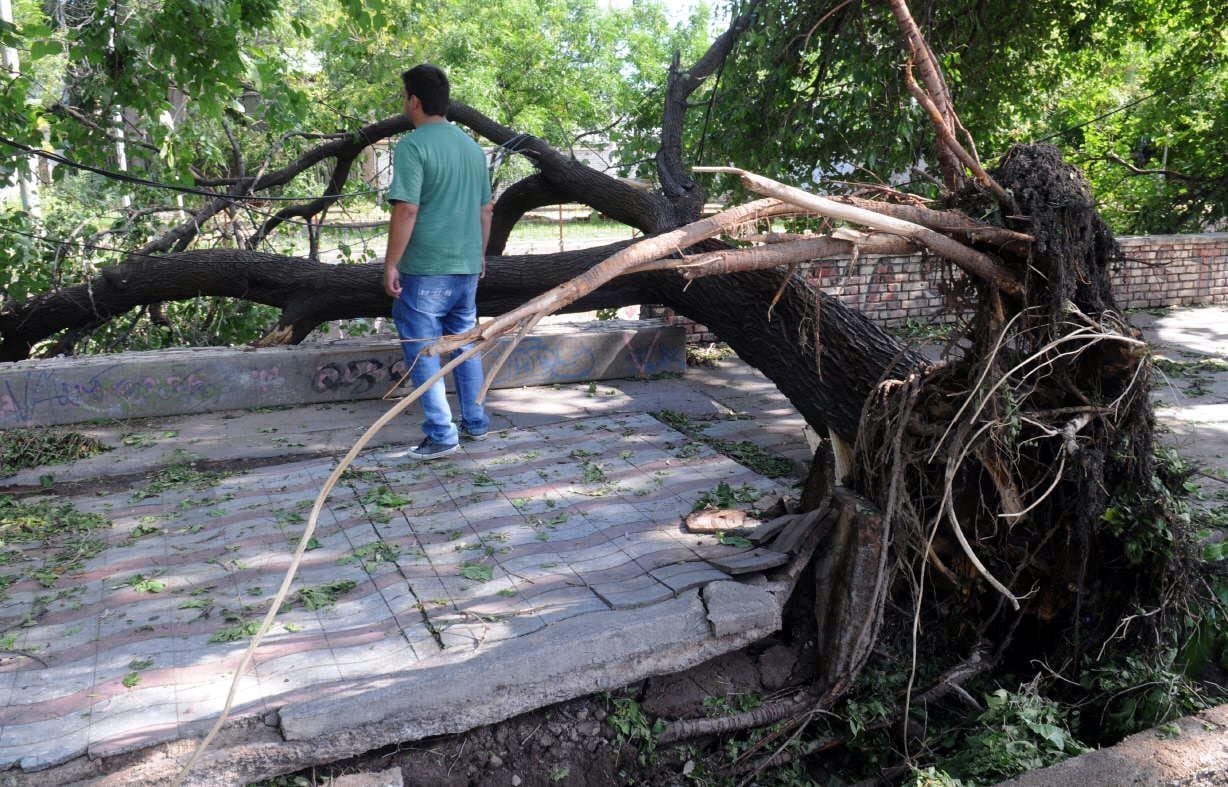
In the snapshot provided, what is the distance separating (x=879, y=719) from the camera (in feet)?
11.4

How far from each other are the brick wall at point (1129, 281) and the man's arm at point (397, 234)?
2.97m

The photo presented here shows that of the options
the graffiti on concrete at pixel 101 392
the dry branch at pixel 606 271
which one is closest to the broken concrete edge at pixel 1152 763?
the dry branch at pixel 606 271

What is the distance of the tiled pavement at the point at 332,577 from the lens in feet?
10.1

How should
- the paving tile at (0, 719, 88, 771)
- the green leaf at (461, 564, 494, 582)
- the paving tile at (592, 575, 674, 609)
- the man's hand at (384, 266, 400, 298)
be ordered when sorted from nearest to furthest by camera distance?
the paving tile at (0, 719, 88, 771), the paving tile at (592, 575, 674, 609), the green leaf at (461, 564, 494, 582), the man's hand at (384, 266, 400, 298)

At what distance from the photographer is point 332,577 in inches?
155

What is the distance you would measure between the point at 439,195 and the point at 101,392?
2740 millimetres

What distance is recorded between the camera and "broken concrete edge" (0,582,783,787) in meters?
2.77

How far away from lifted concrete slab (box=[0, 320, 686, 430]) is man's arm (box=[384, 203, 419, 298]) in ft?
2.67

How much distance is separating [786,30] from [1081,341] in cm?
414

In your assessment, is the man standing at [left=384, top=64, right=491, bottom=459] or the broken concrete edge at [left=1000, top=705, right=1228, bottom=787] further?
the man standing at [left=384, top=64, right=491, bottom=459]

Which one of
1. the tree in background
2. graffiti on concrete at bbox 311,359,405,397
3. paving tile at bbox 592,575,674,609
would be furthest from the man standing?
the tree in background

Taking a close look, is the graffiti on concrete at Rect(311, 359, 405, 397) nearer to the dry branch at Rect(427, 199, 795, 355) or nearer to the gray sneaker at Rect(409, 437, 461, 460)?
the gray sneaker at Rect(409, 437, 461, 460)

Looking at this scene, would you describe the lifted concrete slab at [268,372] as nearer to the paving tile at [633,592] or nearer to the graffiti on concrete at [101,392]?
the graffiti on concrete at [101,392]

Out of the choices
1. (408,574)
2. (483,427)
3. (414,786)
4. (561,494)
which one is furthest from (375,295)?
(414,786)
